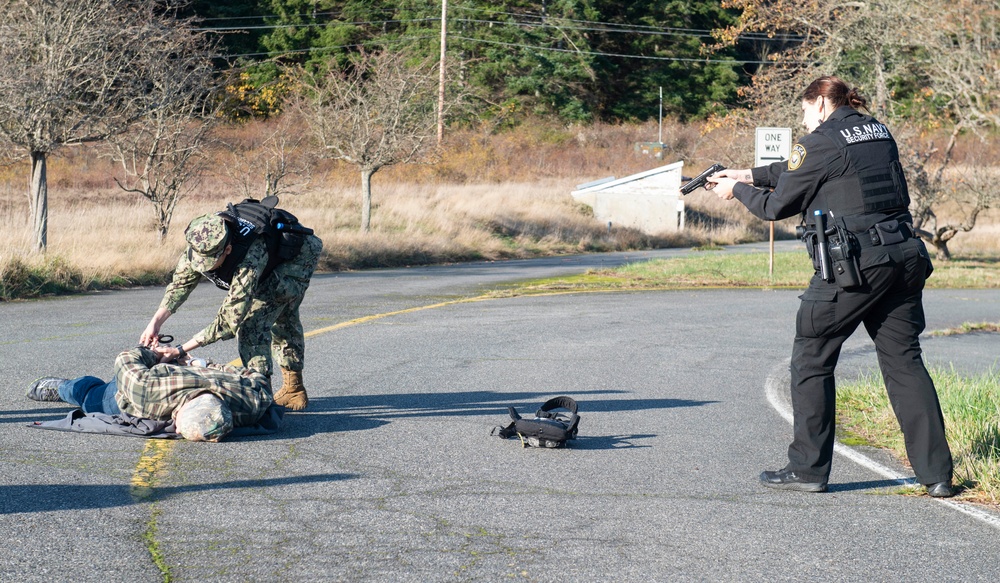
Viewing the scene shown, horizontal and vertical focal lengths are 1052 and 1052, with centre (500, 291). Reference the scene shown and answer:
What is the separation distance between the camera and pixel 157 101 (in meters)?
19.9

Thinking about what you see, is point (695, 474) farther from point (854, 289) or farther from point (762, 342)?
point (762, 342)

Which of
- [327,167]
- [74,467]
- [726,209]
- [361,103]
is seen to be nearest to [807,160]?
[74,467]

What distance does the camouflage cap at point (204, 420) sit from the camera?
5.96 metres

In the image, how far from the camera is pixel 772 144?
63.2ft

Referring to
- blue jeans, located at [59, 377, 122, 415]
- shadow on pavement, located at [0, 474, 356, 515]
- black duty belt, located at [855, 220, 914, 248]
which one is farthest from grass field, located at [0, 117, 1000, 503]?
blue jeans, located at [59, 377, 122, 415]

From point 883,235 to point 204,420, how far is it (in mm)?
3761

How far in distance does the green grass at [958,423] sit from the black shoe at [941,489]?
0.39ft

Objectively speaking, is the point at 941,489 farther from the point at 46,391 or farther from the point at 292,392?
the point at 46,391

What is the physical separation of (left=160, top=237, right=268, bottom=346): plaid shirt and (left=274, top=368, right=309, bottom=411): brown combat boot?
0.82 metres

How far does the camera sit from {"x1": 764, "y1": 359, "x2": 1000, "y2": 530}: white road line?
5.01 m

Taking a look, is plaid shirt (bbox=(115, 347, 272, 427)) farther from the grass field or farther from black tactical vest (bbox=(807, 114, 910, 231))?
the grass field

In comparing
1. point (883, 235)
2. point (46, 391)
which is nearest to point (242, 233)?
point (46, 391)

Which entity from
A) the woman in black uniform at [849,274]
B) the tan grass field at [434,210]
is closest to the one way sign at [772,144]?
the tan grass field at [434,210]

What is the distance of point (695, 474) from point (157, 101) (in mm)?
16742
